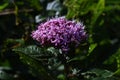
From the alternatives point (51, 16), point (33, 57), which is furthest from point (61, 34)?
point (51, 16)

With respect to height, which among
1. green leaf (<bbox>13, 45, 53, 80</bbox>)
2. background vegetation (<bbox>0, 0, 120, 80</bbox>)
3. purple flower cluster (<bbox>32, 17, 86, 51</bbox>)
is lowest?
A: green leaf (<bbox>13, 45, 53, 80</bbox>)

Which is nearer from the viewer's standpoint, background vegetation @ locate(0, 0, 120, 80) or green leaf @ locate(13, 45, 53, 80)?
green leaf @ locate(13, 45, 53, 80)

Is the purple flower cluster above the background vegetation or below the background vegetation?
below

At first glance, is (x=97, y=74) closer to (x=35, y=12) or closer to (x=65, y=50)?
(x=65, y=50)

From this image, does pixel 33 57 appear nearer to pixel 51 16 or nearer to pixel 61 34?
pixel 61 34

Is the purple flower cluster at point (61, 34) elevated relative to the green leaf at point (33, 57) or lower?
elevated
